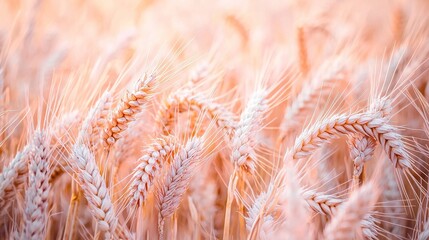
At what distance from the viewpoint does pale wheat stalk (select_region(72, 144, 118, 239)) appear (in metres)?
1.15

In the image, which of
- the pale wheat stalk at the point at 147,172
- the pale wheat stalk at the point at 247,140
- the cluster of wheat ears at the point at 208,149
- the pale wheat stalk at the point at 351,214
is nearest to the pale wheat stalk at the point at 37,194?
the cluster of wheat ears at the point at 208,149

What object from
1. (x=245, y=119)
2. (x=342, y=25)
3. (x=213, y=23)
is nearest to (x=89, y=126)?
(x=245, y=119)

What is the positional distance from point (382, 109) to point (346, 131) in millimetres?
169

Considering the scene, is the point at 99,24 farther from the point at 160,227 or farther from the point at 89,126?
the point at 160,227

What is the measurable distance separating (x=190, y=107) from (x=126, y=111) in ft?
1.12

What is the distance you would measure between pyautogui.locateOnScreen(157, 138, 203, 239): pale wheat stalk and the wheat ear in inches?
12.2

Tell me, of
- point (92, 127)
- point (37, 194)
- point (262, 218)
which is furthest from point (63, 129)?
point (262, 218)

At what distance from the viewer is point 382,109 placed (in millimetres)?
1309

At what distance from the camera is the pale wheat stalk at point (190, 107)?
1.49 meters

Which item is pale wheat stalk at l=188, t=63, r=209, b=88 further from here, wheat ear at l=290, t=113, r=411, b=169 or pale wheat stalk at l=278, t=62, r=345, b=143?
wheat ear at l=290, t=113, r=411, b=169

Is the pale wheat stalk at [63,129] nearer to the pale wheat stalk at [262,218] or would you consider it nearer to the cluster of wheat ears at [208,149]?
the cluster of wheat ears at [208,149]

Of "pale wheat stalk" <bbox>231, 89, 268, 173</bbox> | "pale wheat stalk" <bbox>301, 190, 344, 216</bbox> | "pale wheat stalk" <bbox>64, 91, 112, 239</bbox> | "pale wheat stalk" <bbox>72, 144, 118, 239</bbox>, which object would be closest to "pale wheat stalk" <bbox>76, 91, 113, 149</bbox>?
"pale wheat stalk" <bbox>64, 91, 112, 239</bbox>

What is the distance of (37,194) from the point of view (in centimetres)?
119

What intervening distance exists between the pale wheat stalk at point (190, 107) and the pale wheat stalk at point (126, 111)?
0.20 m
